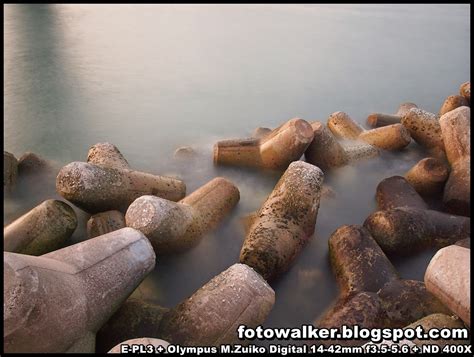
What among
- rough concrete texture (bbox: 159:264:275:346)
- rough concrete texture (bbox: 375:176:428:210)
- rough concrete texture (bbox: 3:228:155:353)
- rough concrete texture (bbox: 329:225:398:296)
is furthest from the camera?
rough concrete texture (bbox: 375:176:428:210)

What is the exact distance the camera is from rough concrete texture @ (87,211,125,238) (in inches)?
131

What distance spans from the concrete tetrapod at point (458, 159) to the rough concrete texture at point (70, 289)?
2949 millimetres

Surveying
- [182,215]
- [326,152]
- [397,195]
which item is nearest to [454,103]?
[326,152]

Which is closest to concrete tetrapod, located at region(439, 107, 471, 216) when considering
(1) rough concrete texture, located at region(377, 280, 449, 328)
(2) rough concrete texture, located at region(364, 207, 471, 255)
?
(2) rough concrete texture, located at region(364, 207, 471, 255)

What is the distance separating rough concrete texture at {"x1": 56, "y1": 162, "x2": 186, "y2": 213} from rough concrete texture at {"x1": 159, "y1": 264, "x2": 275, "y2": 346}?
4.28 ft

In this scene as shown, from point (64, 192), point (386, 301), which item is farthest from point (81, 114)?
point (386, 301)

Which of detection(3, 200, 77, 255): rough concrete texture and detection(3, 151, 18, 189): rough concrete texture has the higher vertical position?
detection(3, 200, 77, 255): rough concrete texture

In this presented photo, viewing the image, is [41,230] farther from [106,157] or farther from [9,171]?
[9,171]

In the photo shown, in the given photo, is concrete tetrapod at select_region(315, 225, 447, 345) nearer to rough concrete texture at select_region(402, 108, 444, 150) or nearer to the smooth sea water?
the smooth sea water

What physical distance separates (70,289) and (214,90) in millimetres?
6664

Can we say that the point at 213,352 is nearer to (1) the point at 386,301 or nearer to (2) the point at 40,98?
(1) the point at 386,301

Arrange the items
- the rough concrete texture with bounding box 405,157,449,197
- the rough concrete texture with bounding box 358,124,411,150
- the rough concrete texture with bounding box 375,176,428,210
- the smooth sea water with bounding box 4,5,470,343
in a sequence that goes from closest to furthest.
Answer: the smooth sea water with bounding box 4,5,470,343 → the rough concrete texture with bounding box 375,176,428,210 → the rough concrete texture with bounding box 405,157,449,197 → the rough concrete texture with bounding box 358,124,411,150

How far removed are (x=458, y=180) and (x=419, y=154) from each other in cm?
143

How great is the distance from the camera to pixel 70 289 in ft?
7.32
